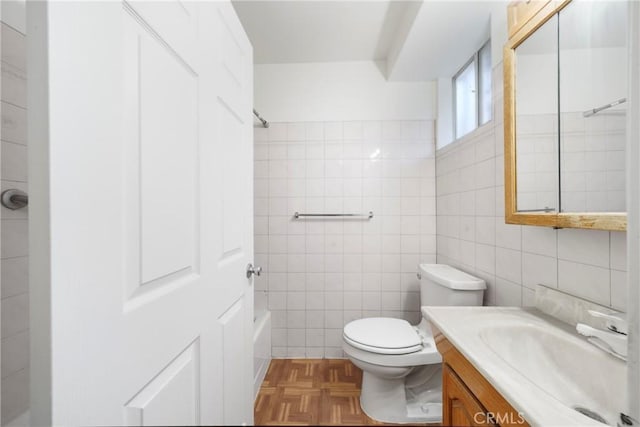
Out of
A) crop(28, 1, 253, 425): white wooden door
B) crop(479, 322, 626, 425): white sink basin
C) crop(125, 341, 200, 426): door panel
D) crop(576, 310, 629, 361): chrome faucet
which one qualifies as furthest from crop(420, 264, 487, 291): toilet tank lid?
crop(125, 341, 200, 426): door panel

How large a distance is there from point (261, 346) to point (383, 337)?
0.82m

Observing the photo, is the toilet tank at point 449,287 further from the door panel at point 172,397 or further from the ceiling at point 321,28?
the ceiling at point 321,28

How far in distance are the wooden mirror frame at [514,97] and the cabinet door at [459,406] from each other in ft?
1.79

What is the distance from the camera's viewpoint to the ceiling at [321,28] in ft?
4.98

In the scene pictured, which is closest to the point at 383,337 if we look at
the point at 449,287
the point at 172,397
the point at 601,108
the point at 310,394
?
the point at 449,287

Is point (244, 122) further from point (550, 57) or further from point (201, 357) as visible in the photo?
point (550, 57)

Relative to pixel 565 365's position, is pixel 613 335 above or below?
above

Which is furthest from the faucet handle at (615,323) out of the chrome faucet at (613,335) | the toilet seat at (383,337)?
the toilet seat at (383,337)

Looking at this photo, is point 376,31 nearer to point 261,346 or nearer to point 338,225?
point 338,225

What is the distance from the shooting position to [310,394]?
5.44 feet

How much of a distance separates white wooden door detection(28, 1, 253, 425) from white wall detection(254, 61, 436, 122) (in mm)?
1228

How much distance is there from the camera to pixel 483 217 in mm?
1379

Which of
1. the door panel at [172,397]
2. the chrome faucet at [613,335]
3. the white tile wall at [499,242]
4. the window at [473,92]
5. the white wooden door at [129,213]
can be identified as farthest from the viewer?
the window at [473,92]

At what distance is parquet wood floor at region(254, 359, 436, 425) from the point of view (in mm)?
1479
